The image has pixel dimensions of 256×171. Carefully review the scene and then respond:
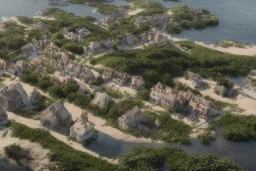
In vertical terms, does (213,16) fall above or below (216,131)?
above

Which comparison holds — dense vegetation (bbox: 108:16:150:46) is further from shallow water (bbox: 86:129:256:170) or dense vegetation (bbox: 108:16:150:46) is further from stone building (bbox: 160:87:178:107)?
shallow water (bbox: 86:129:256:170)

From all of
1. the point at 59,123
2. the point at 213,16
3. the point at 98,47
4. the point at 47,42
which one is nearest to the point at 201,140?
the point at 59,123

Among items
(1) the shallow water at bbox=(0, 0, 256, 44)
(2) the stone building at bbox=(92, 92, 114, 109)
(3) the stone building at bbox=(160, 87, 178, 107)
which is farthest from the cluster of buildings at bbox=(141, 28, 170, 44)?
(2) the stone building at bbox=(92, 92, 114, 109)

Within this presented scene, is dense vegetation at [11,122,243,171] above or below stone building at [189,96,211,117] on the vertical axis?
below

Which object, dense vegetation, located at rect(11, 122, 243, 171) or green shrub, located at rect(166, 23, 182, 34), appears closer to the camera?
dense vegetation, located at rect(11, 122, 243, 171)

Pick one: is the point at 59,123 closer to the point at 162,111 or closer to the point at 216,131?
the point at 162,111

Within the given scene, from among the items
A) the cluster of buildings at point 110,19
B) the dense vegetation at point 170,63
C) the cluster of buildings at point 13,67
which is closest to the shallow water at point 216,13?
the cluster of buildings at point 110,19
